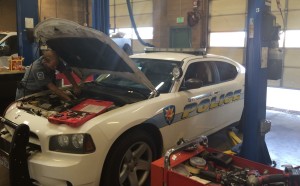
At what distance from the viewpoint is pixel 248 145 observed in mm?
3549

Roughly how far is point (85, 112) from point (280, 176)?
179 centimetres

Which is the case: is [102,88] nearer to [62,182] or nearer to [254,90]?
[62,182]

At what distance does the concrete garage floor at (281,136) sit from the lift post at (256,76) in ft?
2.01

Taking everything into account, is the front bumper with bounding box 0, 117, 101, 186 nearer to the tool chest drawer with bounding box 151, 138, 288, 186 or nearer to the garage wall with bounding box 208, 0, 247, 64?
the tool chest drawer with bounding box 151, 138, 288, 186

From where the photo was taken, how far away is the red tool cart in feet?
6.59

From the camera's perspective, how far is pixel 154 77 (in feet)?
12.1

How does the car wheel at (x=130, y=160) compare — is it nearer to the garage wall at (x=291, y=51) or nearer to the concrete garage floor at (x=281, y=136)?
the concrete garage floor at (x=281, y=136)

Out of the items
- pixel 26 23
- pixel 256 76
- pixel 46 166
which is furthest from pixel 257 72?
pixel 26 23

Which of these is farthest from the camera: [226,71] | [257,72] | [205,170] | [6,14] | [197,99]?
[6,14]

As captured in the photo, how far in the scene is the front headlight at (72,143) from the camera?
2.49 meters

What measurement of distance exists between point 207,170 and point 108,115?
1.03 meters

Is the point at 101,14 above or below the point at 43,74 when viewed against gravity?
above

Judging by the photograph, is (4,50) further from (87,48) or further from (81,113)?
(81,113)

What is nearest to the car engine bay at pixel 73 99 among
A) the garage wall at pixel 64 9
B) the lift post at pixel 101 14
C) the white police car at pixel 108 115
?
the white police car at pixel 108 115
